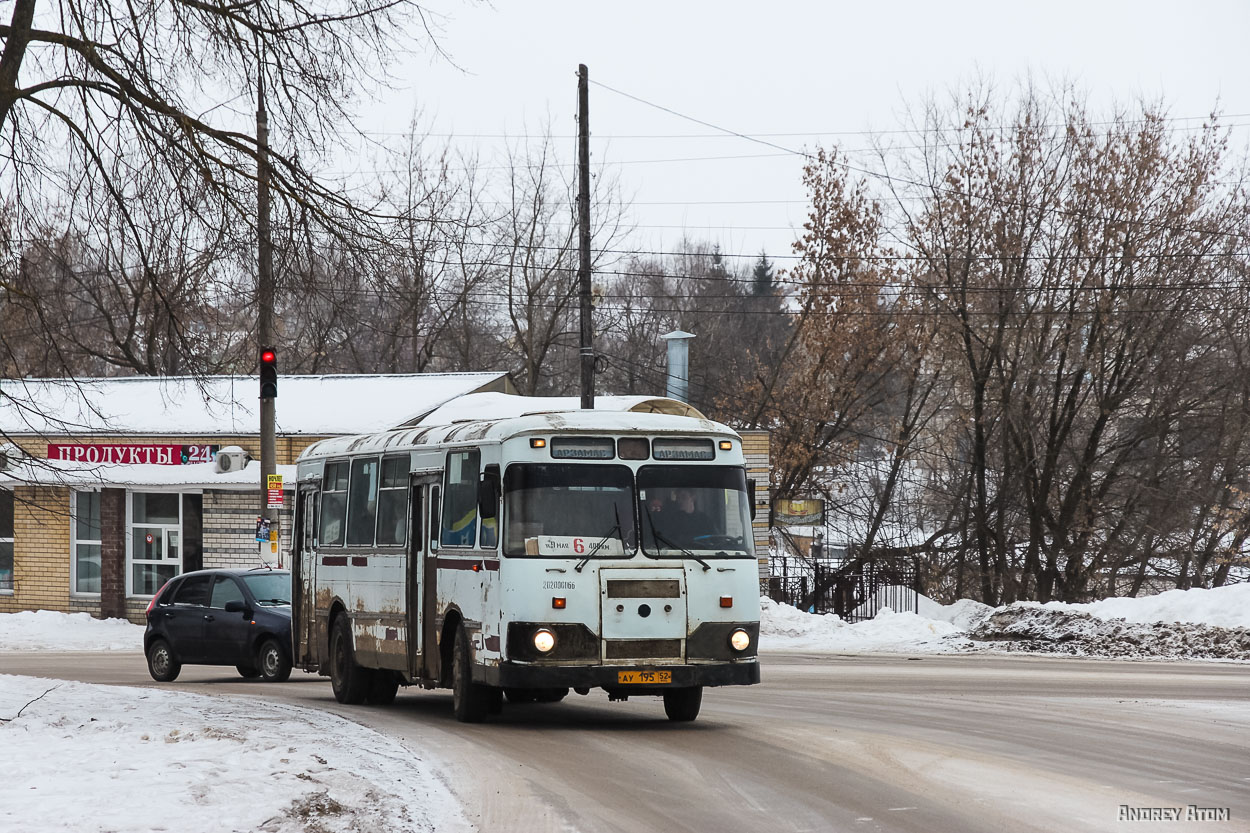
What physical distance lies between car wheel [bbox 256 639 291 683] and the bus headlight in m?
9.99

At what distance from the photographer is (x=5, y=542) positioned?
38500 millimetres

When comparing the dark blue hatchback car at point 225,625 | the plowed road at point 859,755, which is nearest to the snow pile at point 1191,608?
→ the plowed road at point 859,755

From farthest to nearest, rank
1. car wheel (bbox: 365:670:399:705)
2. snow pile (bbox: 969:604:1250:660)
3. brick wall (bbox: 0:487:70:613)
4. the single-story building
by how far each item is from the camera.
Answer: brick wall (bbox: 0:487:70:613), the single-story building, snow pile (bbox: 969:604:1250:660), car wheel (bbox: 365:670:399:705)

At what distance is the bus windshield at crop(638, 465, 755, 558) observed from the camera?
13.4 m

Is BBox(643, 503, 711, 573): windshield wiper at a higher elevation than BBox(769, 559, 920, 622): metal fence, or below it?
higher

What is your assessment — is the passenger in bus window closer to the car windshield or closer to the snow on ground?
the snow on ground

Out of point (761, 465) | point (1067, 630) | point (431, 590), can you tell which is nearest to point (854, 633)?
point (1067, 630)

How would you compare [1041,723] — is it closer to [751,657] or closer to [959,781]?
[751,657]

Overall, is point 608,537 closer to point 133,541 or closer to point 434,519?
point 434,519

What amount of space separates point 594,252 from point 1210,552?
2348 centimetres

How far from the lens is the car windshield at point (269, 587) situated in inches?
875

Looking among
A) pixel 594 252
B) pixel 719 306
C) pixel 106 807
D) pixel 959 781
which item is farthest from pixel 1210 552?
pixel 719 306

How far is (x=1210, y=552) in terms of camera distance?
1417 inches

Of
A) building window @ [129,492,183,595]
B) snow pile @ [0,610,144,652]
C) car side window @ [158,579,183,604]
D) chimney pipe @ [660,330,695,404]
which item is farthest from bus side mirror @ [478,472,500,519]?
chimney pipe @ [660,330,695,404]
